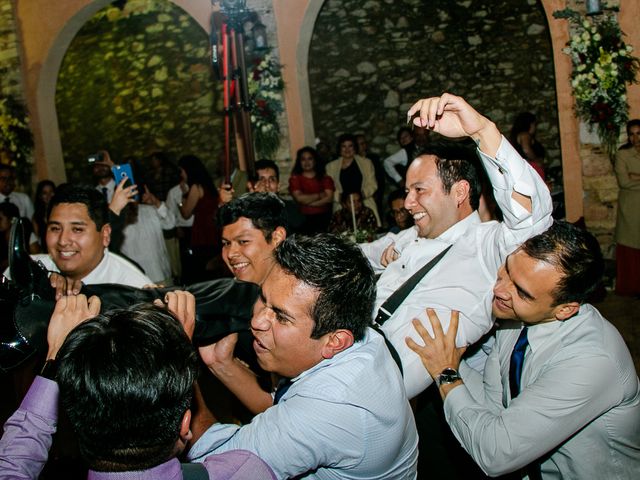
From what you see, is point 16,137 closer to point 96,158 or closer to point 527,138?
point 96,158

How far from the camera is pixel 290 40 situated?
7.35 metres

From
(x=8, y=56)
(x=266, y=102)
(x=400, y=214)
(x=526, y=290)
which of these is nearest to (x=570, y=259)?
(x=526, y=290)

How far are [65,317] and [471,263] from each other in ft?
4.27

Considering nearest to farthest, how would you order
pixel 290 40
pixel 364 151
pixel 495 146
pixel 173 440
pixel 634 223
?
pixel 173 440
pixel 495 146
pixel 634 223
pixel 290 40
pixel 364 151

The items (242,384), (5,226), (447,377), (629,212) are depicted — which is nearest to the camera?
(447,377)

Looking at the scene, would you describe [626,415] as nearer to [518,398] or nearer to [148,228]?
[518,398]

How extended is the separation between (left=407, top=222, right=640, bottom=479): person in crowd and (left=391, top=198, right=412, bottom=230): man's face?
8.91 ft

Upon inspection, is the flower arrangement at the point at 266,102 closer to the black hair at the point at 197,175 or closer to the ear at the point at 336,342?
the black hair at the point at 197,175

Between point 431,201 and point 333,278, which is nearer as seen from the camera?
point 333,278

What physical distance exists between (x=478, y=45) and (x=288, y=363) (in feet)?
25.6

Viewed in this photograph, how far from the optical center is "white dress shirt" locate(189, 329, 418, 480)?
1.34 m

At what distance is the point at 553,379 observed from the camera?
5.28 ft

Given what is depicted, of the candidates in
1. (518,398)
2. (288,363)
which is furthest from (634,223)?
(288,363)

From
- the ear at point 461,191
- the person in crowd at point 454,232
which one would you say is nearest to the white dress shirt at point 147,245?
the person in crowd at point 454,232
